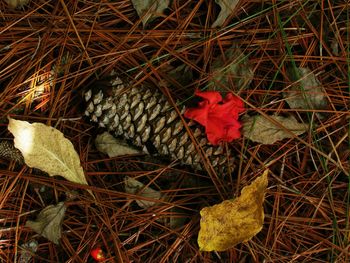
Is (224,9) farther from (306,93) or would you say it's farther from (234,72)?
(306,93)

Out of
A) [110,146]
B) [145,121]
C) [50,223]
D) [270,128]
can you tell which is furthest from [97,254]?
[270,128]

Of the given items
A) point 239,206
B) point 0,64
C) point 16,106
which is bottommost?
point 239,206

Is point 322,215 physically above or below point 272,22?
below

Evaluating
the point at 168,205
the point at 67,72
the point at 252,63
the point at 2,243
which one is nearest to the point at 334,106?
the point at 252,63

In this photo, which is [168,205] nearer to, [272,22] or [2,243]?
[2,243]

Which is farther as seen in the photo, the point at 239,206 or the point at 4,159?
the point at 4,159
